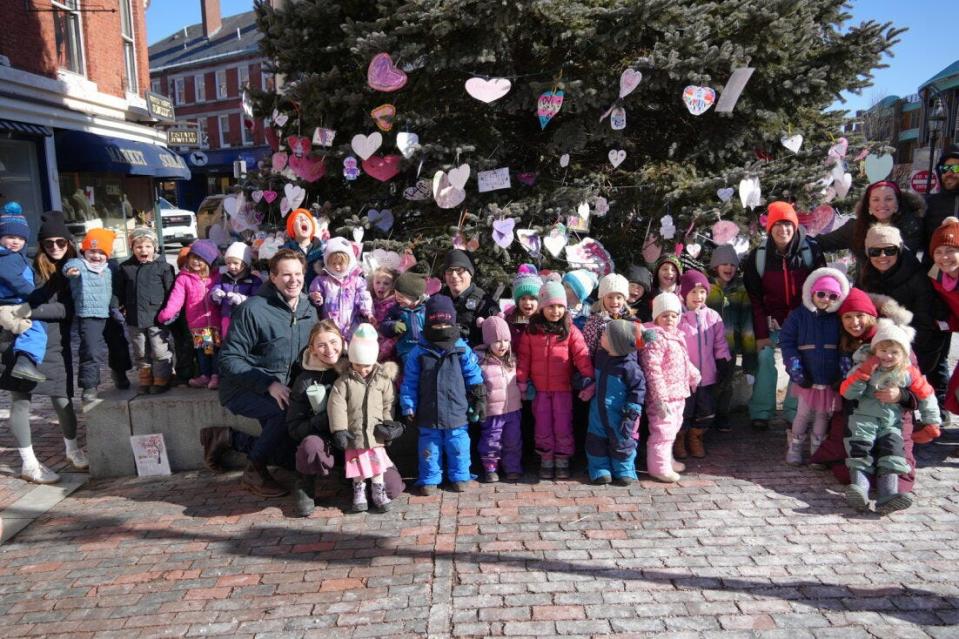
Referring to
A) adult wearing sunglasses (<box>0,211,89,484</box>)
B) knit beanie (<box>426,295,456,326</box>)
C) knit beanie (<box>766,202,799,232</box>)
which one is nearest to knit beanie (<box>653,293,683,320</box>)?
knit beanie (<box>766,202,799,232</box>)

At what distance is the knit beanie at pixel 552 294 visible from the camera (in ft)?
16.4

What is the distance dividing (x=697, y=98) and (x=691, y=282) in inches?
67.4

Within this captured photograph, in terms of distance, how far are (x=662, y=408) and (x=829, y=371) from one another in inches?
47.7

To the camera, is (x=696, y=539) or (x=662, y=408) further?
(x=662, y=408)

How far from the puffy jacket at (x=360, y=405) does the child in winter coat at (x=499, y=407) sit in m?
0.76

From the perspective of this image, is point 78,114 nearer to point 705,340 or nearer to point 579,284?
point 579,284

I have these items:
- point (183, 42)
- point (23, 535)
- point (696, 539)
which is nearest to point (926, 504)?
point (696, 539)

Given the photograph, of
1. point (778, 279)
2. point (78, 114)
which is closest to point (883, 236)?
point (778, 279)

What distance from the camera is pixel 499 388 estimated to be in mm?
5051

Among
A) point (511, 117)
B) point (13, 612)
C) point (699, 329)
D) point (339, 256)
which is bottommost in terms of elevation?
point (13, 612)

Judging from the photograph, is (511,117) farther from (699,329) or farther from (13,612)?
(13,612)

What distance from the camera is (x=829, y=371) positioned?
16.4 feet

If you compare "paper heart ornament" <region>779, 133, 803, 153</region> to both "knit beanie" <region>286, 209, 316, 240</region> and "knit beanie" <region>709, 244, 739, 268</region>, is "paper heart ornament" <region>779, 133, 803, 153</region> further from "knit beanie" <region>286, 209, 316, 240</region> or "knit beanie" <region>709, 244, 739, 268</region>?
"knit beanie" <region>286, 209, 316, 240</region>

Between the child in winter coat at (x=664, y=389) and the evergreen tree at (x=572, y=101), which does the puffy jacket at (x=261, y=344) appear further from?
the child in winter coat at (x=664, y=389)
